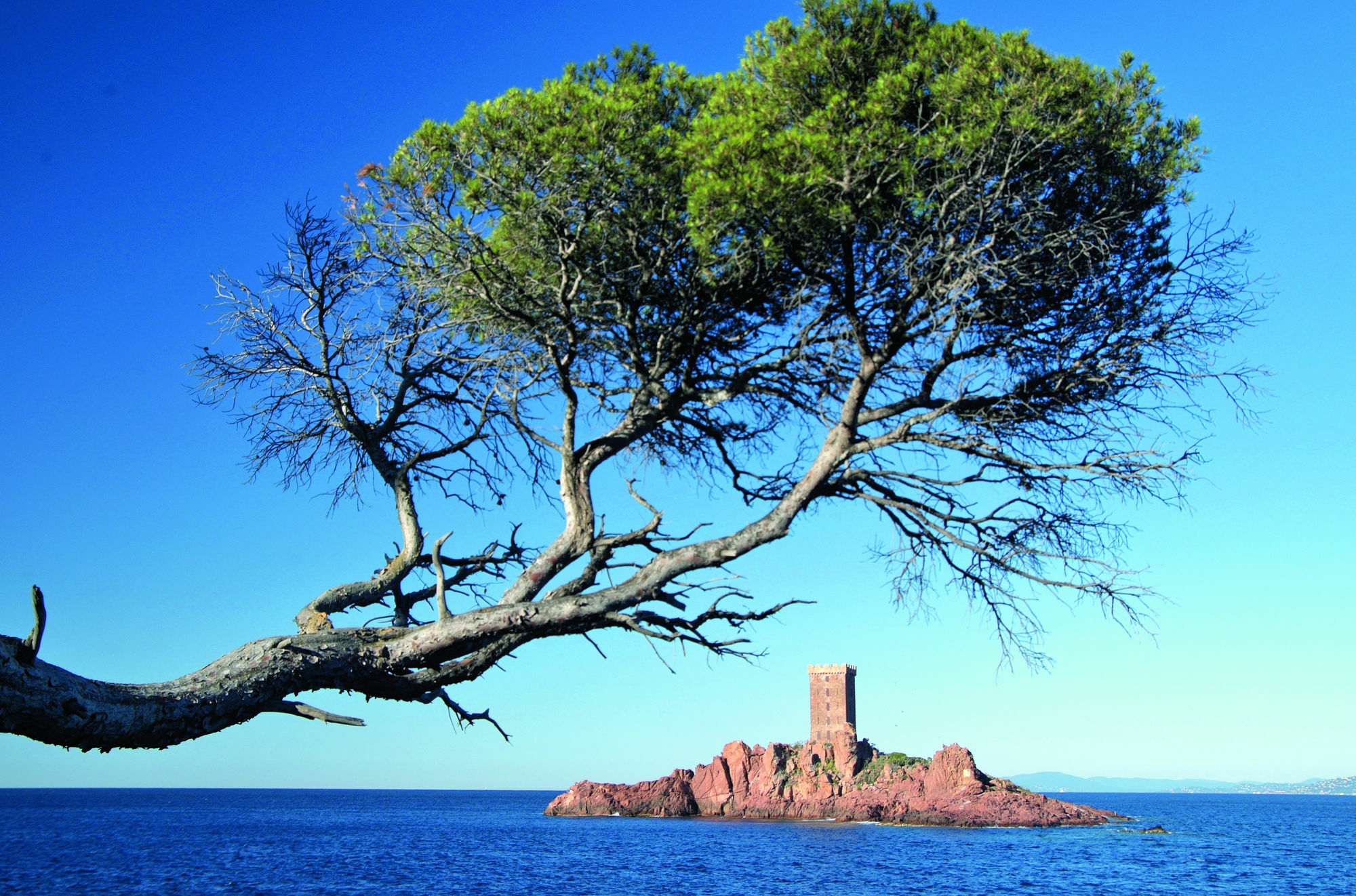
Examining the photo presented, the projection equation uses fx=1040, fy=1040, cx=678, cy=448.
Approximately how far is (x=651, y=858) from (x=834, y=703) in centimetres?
3988

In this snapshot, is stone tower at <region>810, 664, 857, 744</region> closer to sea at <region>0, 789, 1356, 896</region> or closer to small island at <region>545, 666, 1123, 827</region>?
small island at <region>545, 666, 1123, 827</region>

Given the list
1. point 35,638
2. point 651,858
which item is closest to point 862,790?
point 651,858

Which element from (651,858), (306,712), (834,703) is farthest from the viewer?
(834,703)

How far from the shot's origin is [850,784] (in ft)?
331

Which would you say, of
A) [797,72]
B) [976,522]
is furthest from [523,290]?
[976,522]

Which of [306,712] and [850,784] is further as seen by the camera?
[850,784]

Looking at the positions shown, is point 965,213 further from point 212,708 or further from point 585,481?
point 212,708

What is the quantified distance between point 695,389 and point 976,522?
2.10 metres

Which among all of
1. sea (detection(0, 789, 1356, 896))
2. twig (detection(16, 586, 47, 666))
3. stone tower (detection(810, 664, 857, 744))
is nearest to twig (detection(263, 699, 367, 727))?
twig (detection(16, 586, 47, 666))

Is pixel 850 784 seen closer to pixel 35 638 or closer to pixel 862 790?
pixel 862 790

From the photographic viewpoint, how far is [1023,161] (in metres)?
6.72

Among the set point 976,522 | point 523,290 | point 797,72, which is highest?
point 797,72

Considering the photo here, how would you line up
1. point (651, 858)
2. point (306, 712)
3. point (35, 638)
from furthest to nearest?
point (651, 858), point (306, 712), point (35, 638)

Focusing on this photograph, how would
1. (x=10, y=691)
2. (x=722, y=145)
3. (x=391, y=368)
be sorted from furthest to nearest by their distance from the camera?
(x=391, y=368), (x=722, y=145), (x=10, y=691)
